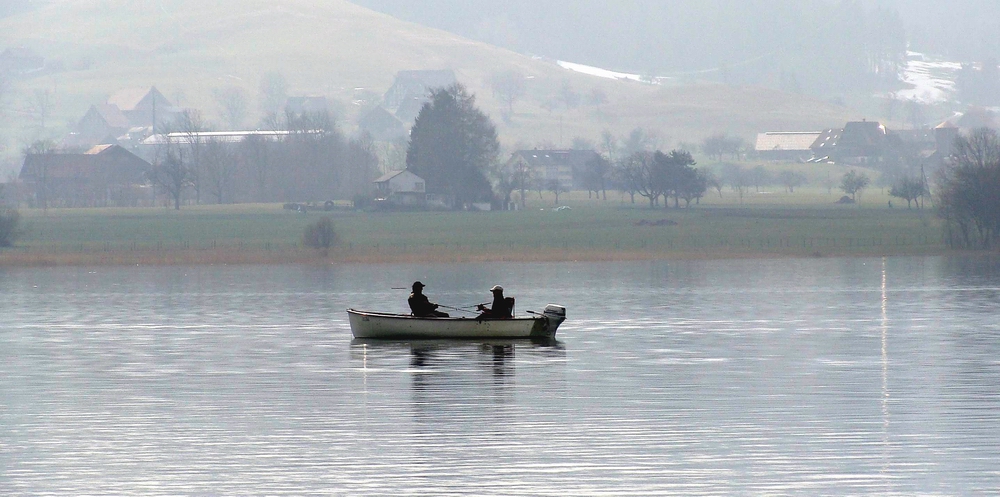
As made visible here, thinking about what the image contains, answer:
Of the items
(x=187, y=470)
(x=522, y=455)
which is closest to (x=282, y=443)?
(x=187, y=470)

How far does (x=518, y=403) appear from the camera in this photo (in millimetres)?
39094

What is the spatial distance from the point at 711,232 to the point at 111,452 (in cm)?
11545

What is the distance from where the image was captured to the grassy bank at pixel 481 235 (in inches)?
4998

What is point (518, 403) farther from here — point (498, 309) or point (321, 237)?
point (321, 237)

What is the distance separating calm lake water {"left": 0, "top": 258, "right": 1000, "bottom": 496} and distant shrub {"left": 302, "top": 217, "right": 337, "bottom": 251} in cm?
4939

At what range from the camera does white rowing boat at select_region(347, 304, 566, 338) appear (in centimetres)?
5556

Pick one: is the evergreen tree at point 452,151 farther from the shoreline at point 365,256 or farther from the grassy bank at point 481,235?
the shoreline at point 365,256

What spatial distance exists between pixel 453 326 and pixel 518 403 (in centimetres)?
1667

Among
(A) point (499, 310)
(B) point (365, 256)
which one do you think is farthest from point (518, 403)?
(B) point (365, 256)

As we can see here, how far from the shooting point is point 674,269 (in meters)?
123

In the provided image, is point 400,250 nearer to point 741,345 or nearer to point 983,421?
point 741,345

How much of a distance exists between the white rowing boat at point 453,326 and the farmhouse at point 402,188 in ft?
413

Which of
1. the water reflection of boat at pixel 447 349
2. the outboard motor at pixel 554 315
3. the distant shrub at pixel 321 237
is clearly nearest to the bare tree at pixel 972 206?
the distant shrub at pixel 321 237

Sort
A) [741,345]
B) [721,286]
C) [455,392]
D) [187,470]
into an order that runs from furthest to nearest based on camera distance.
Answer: [721,286] → [741,345] → [455,392] → [187,470]
